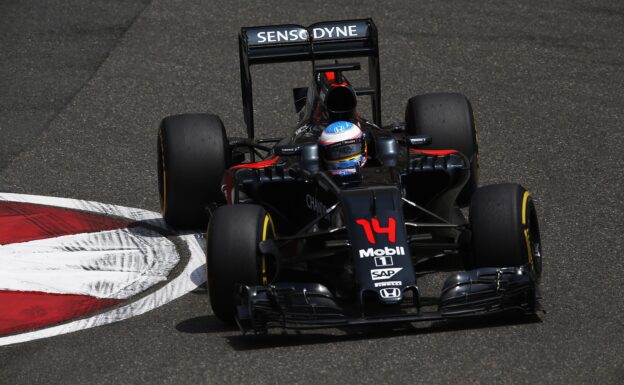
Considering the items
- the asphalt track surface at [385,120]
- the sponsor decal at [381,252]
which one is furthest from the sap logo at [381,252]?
the asphalt track surface at [385,120]

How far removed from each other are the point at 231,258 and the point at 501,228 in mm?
1640

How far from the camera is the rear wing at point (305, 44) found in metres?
10.9

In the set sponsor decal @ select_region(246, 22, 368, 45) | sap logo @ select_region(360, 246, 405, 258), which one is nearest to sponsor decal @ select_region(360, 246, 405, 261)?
sap logo @ select_region(360, 246, 405, 258)

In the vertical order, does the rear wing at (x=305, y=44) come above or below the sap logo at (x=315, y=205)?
above

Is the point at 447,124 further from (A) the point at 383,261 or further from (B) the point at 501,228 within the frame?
(A) the point at 383,261

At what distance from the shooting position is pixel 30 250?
401 inches

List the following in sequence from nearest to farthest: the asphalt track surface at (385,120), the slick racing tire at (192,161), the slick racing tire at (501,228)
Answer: the asphalt track surface at (385,120), the slick racing tire at (501,228), the slick racing tire at (192,161)

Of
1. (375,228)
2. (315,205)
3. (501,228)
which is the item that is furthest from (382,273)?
(315,205)

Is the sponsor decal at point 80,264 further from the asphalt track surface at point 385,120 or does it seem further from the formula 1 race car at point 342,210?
the formula 1 race car at point 342,210

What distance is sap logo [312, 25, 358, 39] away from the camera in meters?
11.0

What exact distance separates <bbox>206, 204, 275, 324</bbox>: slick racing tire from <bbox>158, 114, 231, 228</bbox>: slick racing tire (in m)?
2.02

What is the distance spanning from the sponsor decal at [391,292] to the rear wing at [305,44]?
3.31 metres

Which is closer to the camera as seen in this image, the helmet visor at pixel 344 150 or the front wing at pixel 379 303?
the front wing at pixel 379 303

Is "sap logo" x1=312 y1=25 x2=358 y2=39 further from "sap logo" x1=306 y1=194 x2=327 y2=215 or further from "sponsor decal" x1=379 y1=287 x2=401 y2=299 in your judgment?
"sponsor decal" x1=379 y1=287 x2=401 y2=299
